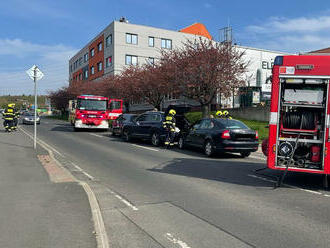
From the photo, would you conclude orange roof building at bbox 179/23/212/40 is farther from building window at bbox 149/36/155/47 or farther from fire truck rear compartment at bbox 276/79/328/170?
fire truck rear compartment at bbox 276/79/328/170

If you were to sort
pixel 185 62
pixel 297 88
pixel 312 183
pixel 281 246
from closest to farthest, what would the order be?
pixel 281 246 → pixel 297 88 → pixel 312 183 → pixel 185 62

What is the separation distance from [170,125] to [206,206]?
918 centimetres

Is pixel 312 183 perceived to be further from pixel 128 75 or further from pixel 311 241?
pixel 128 75

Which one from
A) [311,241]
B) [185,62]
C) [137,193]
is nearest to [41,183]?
[137,193]

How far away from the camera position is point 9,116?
2164 centimetres

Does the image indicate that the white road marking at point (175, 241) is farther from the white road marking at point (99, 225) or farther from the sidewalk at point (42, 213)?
the sidewalk at point (42, 213)

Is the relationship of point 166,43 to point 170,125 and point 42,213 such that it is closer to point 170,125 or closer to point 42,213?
point 170,125

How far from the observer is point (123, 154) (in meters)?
12.3

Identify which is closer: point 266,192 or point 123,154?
point 266,192

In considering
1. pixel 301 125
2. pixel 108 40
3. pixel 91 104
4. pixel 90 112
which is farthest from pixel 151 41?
pixel 301 125

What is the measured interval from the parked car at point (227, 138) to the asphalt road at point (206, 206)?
1385 mm

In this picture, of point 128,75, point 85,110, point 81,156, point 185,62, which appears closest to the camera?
point 81,156

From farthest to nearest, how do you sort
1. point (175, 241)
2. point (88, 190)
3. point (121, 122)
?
point (121, 122) → point (88, 190) → point (175, 241)

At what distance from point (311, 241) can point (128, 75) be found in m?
29.3
